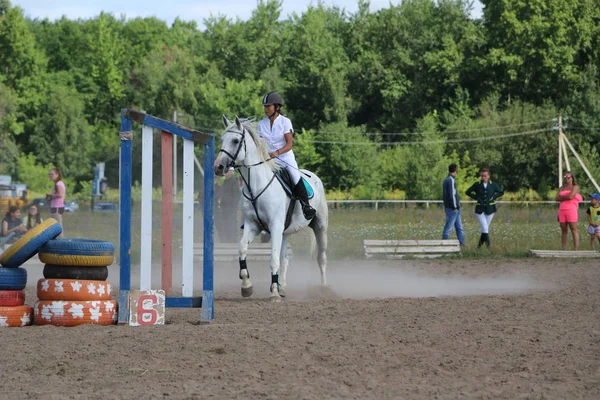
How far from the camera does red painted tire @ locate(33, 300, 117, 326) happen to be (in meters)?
10.1

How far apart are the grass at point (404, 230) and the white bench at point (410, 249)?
1.53 feet

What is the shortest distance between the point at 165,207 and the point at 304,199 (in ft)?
13.1

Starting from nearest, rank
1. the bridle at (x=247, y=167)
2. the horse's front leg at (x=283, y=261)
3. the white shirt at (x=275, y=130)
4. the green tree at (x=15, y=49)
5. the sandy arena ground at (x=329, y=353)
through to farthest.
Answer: the sandy arena ground at (x=329, y=353) → the bridle at (x=247, y=167) → the white shirt at (x=275, y=130) → the horse's front leg at (x=283, y=261) → the green tree at (x=15, y=49)

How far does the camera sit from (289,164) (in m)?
13.6

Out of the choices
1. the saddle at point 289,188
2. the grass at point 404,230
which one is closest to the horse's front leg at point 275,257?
the saddle at point 289,188

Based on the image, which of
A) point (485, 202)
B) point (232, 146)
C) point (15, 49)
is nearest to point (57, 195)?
point (232, 146)

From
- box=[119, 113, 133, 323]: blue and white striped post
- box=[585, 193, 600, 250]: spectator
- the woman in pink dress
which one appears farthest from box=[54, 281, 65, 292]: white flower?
box=[585, 193, 600, 250]: spectator

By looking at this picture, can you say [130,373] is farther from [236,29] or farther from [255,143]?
[236,29]

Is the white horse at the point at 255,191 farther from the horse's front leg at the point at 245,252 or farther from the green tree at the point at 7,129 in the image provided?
the green tree at the point at 7,129

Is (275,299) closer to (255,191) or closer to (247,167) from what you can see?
(255,191)

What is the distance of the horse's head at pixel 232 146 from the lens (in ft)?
40.6

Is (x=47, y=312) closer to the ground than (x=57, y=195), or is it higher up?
closer to the ground

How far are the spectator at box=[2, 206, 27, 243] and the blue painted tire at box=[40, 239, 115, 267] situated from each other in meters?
12.3

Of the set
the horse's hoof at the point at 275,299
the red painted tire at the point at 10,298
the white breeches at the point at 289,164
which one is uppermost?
the white breeches at the point at 289,164
